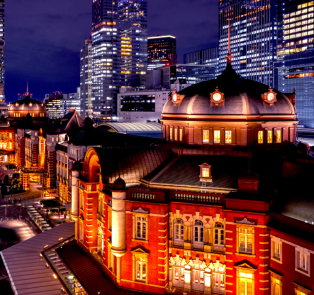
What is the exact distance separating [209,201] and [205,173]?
4996 mm

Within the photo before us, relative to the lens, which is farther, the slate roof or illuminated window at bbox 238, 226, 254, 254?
the slate roof

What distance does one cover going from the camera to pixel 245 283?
4028cm

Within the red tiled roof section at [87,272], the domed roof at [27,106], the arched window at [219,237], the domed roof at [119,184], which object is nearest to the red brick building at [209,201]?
the domed roof at [119,184]

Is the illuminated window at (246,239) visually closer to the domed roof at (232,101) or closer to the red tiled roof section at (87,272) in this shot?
the red tiled roof section at (87,272)

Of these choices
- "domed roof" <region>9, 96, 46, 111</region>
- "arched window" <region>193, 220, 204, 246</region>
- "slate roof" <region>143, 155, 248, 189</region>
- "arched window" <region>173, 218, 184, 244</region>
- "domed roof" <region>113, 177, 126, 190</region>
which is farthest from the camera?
"domed roof" <region>9, 96, 46, 111</region>

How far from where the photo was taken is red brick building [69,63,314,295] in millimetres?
39406

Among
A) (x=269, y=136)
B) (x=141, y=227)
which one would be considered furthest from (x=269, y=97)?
(x=141, y=227)

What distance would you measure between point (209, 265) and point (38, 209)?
58.5m

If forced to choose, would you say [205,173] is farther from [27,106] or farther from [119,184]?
[27,106]

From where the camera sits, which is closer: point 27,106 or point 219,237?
point 219,237

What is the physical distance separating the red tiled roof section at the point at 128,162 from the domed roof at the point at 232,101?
24.0 feet

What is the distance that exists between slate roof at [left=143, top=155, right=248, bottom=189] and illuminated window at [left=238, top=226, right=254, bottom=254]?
572 cm

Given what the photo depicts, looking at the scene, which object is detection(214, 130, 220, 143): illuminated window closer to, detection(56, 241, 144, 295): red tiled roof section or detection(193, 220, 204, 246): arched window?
detection(193, 220, 204, 246): arched window

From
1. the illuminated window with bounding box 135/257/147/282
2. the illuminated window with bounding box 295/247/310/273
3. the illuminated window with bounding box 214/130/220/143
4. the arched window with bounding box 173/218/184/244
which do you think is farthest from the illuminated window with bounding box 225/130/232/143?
the illuminated window with bounding box 295/247/310/273
